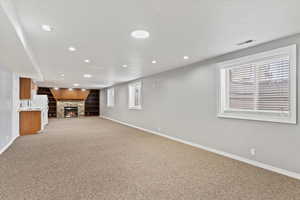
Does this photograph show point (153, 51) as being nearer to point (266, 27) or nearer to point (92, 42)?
point (92, 42)

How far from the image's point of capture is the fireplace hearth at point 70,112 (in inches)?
519

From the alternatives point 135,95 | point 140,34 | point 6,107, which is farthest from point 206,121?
point 6,107

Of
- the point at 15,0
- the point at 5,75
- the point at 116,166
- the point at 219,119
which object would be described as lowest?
the point at 116,166

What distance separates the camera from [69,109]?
1329 centimetres

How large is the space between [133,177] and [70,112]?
1210 centimetres

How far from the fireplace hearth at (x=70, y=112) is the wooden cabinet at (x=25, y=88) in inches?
289

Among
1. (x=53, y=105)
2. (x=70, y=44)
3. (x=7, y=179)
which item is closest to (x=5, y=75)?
(x=70, y=44)

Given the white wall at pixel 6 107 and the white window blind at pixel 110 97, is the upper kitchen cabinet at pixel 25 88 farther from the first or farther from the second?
the white window blind at pixel 110 97

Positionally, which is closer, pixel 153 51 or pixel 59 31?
pixel 59 31

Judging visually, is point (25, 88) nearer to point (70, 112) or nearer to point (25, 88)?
point (25, 88)

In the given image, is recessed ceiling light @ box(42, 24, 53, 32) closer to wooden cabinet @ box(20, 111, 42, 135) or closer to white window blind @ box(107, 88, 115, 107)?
wooden cabinet @ box(20, 111, 42, 135)

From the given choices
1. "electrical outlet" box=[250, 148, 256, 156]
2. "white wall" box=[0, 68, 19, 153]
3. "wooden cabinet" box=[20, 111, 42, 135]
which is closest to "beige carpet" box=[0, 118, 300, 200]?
"electrical outlet" box=[250, 148, 256, 156]

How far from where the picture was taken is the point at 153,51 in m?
3.67

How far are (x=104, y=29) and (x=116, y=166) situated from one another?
2369 millimetres
